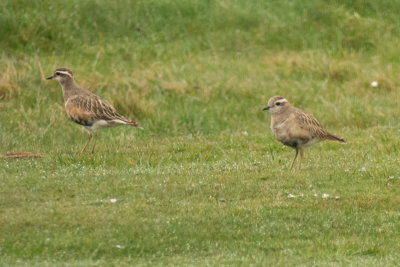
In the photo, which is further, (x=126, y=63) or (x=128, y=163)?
(x=126, y=63)

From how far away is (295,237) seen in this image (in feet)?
32.4

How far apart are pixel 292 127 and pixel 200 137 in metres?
5.19

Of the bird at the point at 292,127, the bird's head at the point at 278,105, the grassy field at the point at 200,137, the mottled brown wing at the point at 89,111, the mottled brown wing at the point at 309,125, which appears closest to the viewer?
the grassy field at the point at 200,137

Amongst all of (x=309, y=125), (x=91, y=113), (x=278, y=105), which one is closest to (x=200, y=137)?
(x=91, y=113)

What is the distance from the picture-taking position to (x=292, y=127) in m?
12.6

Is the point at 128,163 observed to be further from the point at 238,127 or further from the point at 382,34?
the point at 382,34

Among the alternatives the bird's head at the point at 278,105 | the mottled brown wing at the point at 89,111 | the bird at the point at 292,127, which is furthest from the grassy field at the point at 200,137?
the bird's head at the point at 278,105

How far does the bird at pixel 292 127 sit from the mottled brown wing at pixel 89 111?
3.61m

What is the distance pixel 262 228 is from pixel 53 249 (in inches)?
118

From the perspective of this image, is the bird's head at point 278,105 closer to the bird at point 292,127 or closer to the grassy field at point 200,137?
the bird at point 292,127

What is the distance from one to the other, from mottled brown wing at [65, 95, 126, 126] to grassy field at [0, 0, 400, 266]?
809 mm

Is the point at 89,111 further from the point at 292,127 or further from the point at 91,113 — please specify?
the point at 292,127

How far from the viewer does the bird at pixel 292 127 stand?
12648mm

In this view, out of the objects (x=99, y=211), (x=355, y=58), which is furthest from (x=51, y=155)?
(x=355, y=58)
